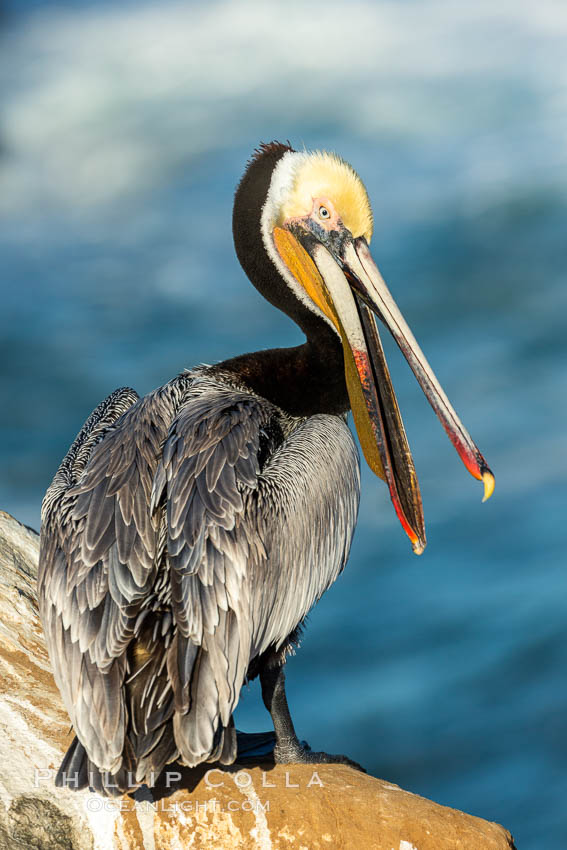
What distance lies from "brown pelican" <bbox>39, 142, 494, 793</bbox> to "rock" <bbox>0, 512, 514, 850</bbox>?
0.27 meters

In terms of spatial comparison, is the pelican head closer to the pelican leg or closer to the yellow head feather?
the yellow head feather

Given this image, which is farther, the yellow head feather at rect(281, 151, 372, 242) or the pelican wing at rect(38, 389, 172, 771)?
the yellow head feather at rect(281, 151, 372, 242)

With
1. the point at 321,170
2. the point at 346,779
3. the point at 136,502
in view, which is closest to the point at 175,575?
the point at 136,502

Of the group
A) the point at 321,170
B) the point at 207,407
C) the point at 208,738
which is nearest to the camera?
the point at 208,738

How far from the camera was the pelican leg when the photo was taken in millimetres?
4438

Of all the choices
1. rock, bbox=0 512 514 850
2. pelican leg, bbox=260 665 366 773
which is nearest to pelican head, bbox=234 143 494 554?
pelican leg, bbox=260 665 366 773

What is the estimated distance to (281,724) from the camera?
14.6 feet

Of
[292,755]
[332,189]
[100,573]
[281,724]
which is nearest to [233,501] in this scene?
[100,573]

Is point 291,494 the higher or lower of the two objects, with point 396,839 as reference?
higher

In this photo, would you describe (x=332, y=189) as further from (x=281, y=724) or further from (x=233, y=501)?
(x=281, y=724)

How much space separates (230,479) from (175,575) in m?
0.50

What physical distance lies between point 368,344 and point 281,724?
1.92m

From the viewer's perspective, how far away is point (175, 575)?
3.89 meters

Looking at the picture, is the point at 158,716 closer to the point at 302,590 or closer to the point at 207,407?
the point at 302,590
